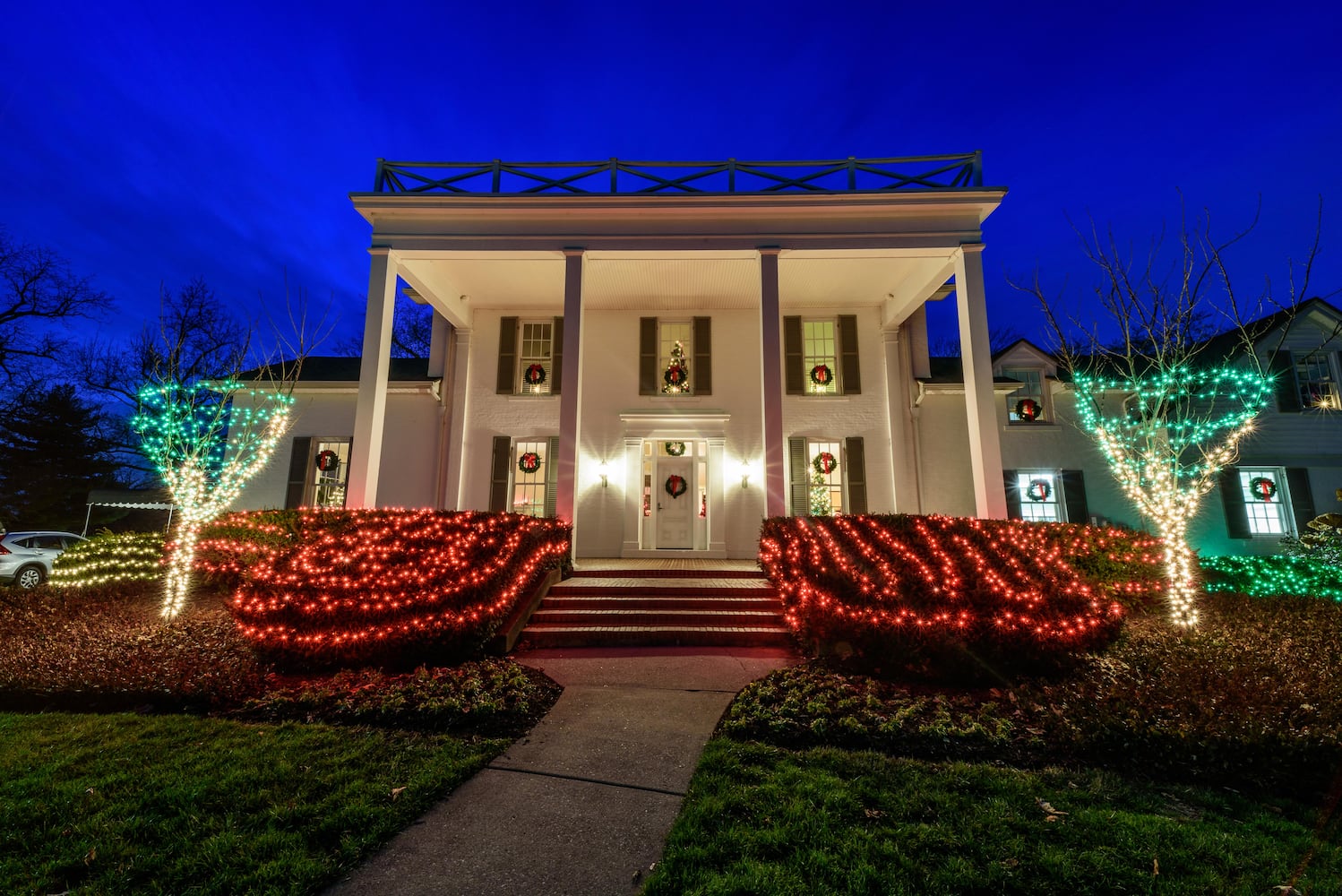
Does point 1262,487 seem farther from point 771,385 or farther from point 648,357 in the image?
point 648,357

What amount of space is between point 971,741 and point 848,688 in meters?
1.06

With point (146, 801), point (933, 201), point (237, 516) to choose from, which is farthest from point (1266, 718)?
point (237, 516)

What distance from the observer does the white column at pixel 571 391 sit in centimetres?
848

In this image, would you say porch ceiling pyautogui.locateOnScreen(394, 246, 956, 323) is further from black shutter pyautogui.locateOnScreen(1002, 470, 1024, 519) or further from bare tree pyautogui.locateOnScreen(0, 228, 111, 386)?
bare tree pyautogui.locateOnScreen(0, 228, 111, 386)

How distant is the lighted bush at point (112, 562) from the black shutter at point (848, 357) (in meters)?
11.9

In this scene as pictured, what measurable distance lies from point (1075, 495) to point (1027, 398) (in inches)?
87.9

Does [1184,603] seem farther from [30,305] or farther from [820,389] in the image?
[30,305]

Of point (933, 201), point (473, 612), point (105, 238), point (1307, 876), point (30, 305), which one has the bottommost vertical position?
point (1307, 876)

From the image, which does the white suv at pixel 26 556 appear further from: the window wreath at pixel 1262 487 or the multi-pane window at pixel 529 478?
the window wreath at pixel 1262 487

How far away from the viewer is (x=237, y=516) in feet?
27.0

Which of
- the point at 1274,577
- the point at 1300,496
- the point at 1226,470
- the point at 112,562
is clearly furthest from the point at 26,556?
the point at 1300,496

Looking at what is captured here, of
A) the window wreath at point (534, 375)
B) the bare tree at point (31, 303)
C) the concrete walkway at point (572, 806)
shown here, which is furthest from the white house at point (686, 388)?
the bare tree at point (31, 303)

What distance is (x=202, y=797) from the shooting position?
2.78 m

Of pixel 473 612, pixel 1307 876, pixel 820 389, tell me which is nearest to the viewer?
pixel 1307 876
